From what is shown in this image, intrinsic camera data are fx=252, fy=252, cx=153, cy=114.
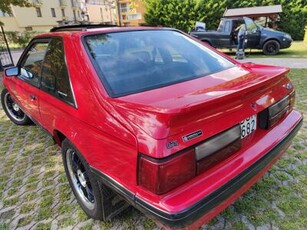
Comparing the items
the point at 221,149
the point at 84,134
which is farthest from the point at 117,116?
the point at 221,149

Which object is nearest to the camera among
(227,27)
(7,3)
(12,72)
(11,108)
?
(12,72)

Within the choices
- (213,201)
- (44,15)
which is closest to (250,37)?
(213,201)

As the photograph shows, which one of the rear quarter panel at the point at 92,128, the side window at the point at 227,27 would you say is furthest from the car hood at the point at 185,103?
the side window at the point at 227,27

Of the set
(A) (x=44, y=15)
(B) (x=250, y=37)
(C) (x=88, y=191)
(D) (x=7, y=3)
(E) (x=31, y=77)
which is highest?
(D) (x=7, y=3)

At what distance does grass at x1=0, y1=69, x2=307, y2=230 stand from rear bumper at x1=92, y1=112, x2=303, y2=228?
56cm

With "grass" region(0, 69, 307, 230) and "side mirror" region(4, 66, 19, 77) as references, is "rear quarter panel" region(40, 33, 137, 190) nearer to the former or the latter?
"grass" region(0, 69, 307, 230)

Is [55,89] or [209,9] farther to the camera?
[209,9]

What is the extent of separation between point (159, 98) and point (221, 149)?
20.8 inches

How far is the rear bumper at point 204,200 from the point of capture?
1411mm

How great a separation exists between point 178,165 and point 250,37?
38.5 feet

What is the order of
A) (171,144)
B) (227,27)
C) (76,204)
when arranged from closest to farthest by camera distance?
1. (171,144)
2. (76,204)
3. (227,27)

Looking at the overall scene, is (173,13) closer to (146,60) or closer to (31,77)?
(31,77)

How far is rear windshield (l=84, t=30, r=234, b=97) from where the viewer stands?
6.36 ft

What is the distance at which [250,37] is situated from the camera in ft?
38.2
